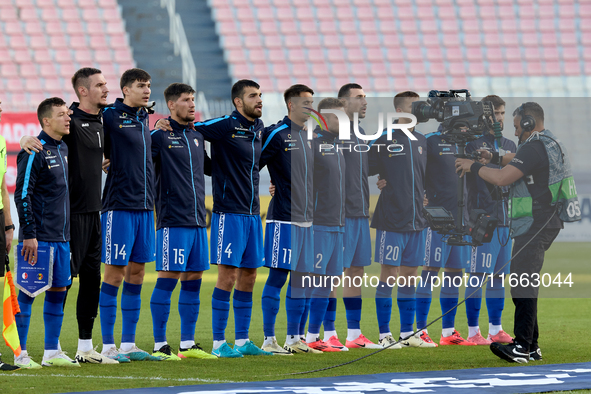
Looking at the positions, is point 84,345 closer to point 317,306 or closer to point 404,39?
point 317,306

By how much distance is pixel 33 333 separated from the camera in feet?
24.4

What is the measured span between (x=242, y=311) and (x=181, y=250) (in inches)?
26.7

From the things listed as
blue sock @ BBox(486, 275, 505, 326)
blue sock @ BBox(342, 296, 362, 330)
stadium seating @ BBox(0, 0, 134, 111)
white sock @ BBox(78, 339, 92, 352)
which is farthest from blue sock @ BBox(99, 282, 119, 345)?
stadium seating @ BBox(0, 0, 134, 111)

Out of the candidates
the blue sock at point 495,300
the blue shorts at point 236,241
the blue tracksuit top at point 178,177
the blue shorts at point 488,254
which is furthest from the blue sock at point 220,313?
the blue sock at point 495,300

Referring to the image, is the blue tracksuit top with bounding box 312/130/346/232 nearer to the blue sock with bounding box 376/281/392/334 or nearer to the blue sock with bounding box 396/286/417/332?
the blue sock with bounding box 376/281/392/334

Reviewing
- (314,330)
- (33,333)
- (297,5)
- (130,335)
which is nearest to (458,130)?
(314,330)

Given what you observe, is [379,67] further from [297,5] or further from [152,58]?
[152,58]

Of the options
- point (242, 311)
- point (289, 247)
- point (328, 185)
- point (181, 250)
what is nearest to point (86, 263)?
point (181, 250)

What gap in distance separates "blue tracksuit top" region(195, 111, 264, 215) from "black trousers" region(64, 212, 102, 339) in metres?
0.93

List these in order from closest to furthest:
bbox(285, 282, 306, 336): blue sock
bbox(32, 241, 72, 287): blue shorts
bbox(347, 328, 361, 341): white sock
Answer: bbox(32, 241, 72, 287): blue shorts → bbox(285, 282, 306, 336): blue sock → bbox(347, 328, 361, 341): white sock

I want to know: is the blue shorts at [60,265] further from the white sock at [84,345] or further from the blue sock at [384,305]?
the blue sock at [384,305]

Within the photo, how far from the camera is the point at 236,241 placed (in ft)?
20.0

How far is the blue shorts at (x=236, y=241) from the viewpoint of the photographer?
19.9 ft

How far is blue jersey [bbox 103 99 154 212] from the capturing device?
19.1 ft
